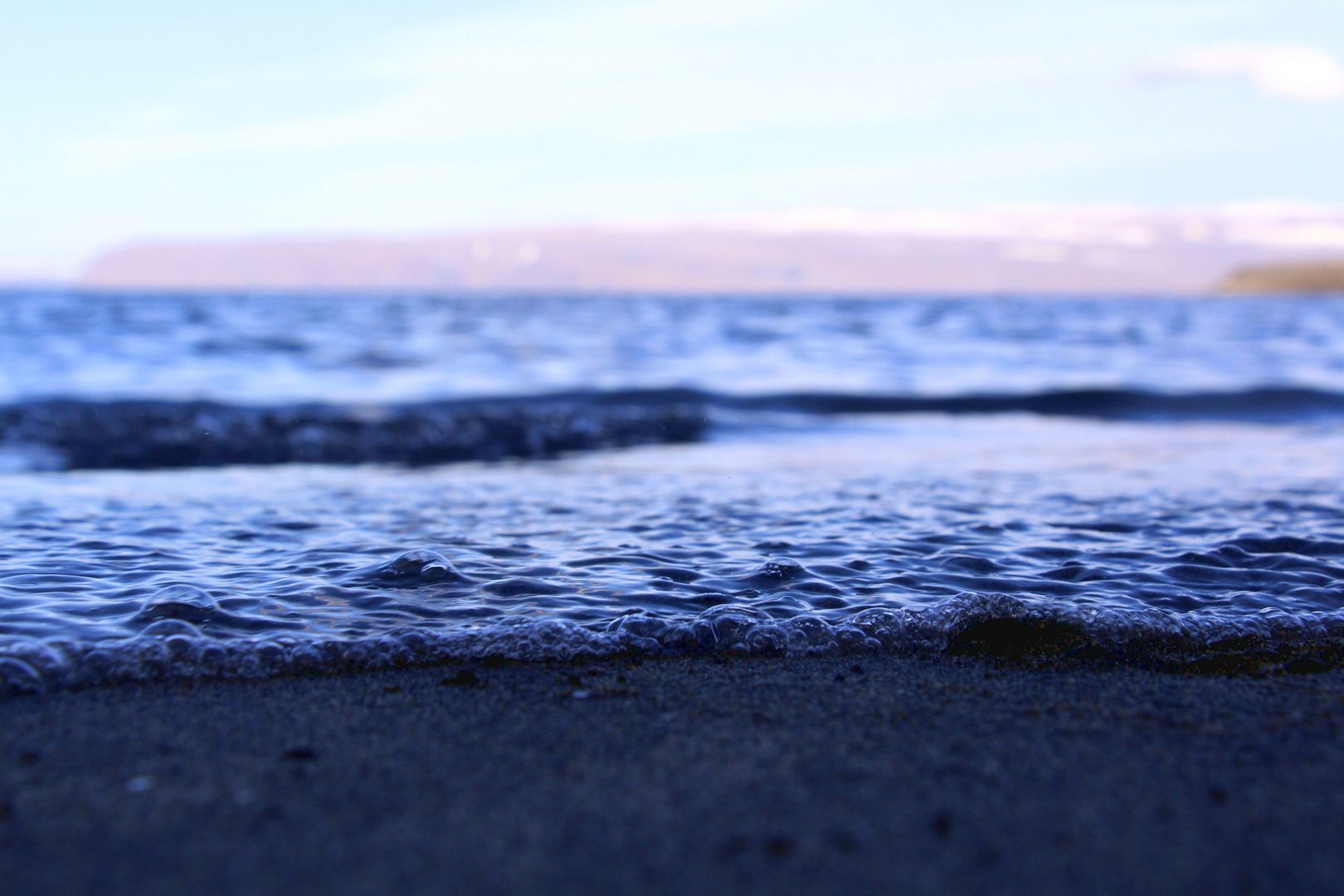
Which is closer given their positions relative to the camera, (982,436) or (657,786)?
(657,786)

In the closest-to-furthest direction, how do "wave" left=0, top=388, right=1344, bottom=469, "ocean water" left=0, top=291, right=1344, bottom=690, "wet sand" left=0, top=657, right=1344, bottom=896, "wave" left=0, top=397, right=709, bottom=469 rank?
"wet sand" left=0, top=657, right=1344, bottom=896
"ocean water" left=0, top=291, right=1344, bottom=690
"wave" left=0, top=397, right=709, bottom=469
"wave" left=0, top=388, right=1344, bottom=469

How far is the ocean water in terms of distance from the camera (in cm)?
291

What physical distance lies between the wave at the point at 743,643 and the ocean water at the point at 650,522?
0.01 metres

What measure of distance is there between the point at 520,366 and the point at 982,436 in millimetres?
7235

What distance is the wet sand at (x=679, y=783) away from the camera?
1651 mm

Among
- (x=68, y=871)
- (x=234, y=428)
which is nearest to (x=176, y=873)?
(x=68, y=871)

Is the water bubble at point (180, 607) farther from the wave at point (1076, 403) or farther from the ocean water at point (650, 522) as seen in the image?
the wave at point (1076, 403)

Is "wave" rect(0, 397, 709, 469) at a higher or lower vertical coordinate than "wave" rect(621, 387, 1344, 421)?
lower

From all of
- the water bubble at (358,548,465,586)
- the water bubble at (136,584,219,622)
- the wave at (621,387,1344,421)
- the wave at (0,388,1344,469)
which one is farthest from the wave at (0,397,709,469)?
the water bubble at (136,584,219,622)

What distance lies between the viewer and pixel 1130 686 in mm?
2562

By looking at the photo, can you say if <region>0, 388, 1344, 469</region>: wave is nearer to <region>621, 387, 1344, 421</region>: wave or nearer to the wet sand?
<region>621, 387, 1344, 421</region>: wave

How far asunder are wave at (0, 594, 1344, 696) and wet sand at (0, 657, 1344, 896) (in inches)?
4.4

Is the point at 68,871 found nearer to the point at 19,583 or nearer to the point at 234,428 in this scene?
the point at 19,583

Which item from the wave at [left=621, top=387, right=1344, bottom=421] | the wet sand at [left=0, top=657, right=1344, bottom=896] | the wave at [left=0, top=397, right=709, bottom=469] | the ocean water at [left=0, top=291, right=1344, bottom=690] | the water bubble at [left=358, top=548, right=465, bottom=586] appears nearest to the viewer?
the wet sand at [left=0, top=657, right=1344, bottom=896]
